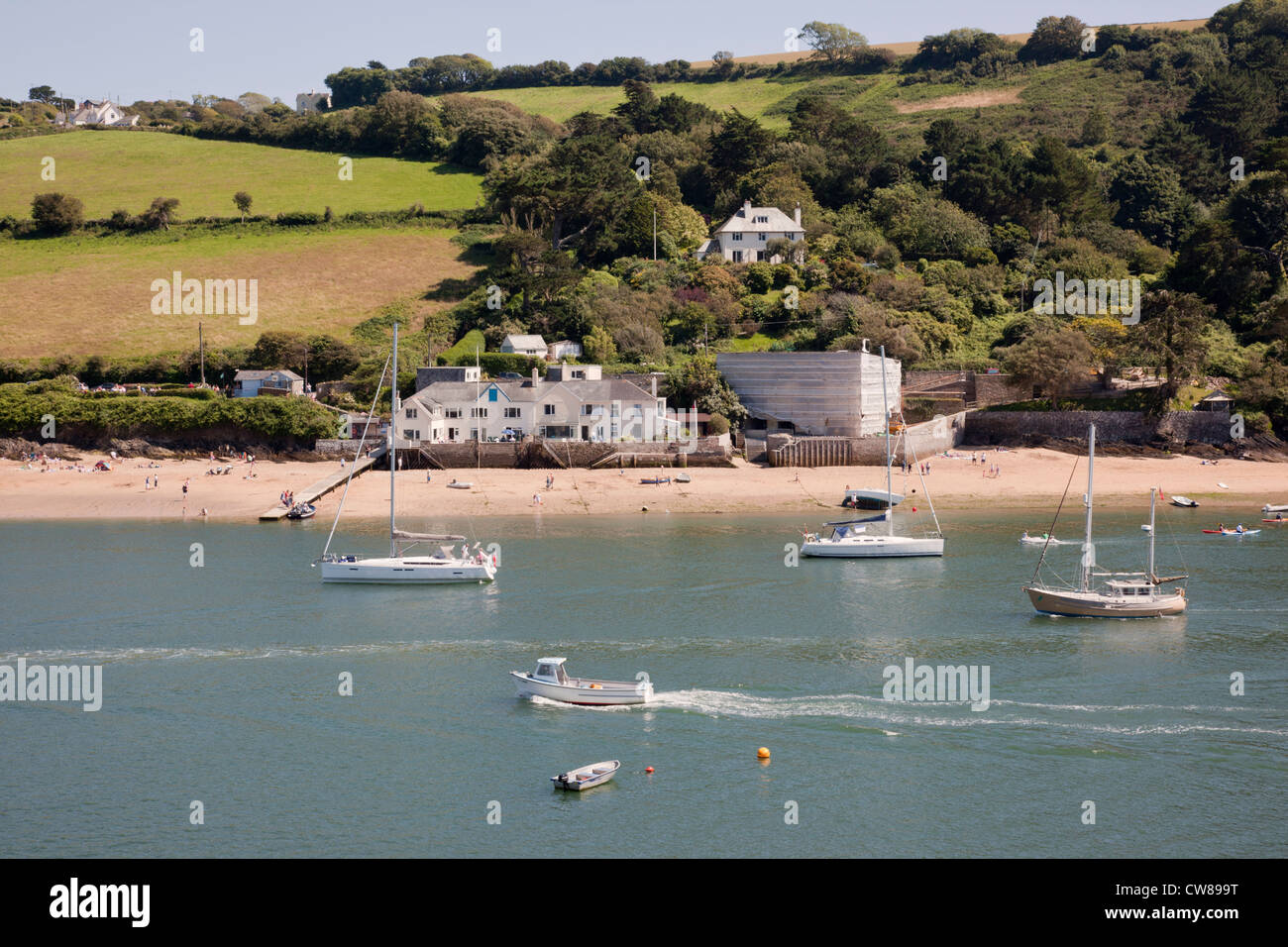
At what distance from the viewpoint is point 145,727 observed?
33.4 m

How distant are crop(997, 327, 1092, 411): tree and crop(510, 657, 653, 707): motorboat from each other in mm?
52233

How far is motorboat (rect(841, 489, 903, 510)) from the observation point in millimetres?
64062

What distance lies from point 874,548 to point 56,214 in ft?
328

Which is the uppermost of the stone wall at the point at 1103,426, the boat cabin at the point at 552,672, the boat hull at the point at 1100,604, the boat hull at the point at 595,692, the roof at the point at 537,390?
the roof at the point at 537,390

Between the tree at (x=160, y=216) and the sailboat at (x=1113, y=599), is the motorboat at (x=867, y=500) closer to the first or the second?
the sailboat at (x=1113, y=599)

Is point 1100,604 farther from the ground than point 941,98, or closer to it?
closer to it

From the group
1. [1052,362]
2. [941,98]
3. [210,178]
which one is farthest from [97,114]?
[1052,362]

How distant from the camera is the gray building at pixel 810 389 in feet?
258

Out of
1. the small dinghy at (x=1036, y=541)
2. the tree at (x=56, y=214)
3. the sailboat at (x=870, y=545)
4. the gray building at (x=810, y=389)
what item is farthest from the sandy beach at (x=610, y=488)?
the tree at (x=56, y=214)

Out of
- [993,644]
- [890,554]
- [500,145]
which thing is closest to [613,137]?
[500,145]

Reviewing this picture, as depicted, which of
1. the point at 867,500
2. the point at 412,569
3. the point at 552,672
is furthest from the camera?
the point at 867,500

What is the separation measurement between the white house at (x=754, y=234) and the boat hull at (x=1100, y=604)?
216ft

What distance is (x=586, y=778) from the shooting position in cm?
2872

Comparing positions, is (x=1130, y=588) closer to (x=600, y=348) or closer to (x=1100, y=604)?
(x=1100, y=604)
